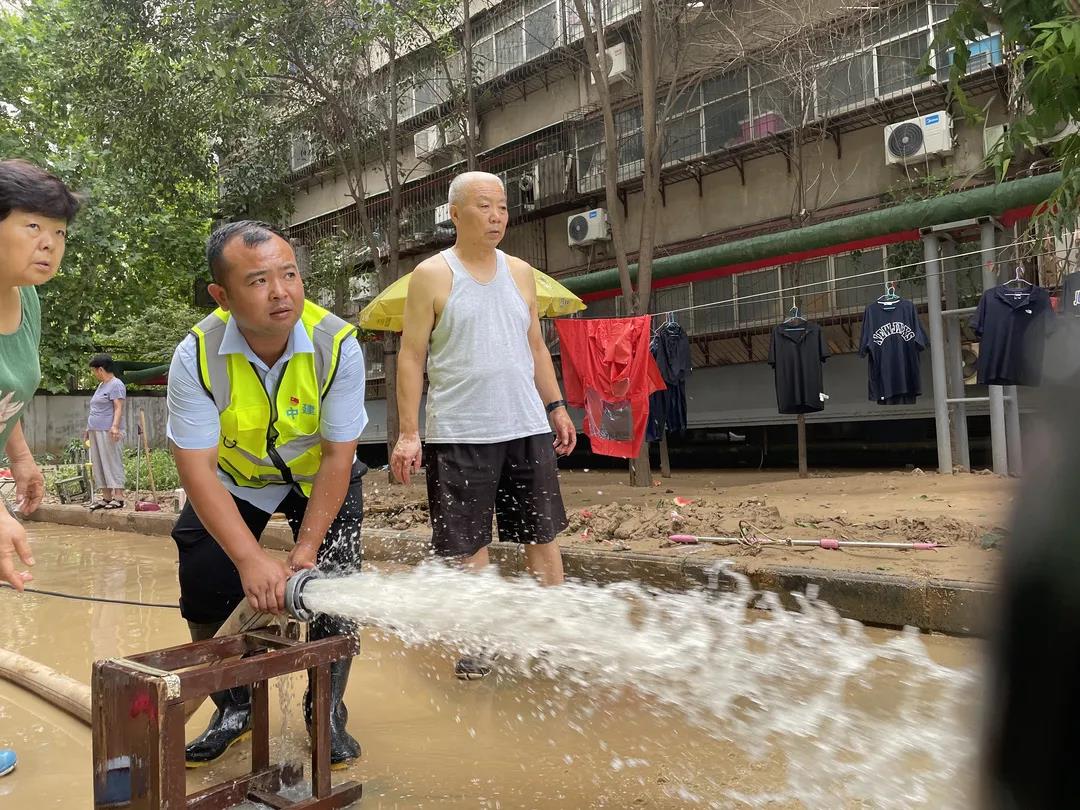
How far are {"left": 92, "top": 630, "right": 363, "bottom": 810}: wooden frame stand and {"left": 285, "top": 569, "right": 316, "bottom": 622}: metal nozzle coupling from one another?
8 centimetres

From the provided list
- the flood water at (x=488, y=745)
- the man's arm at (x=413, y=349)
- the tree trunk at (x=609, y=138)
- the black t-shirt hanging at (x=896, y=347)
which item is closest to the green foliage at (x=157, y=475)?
the tree trunk at (x=609, y=138)

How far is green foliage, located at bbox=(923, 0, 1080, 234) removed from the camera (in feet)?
9.02

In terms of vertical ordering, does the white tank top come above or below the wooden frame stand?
above

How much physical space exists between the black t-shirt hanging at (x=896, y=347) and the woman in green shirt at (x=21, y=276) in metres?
7.99

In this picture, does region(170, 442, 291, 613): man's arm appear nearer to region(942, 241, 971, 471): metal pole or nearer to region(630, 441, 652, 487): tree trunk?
A: region(942, 241, 971, 471): metal pole

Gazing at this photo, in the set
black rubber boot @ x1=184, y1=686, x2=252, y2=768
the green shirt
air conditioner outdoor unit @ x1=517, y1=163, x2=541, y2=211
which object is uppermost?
air conditioner outdoor unit @ x1=517, y1=163, x2=541, y2=211

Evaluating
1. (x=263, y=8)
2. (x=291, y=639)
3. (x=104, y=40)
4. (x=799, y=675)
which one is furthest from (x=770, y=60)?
(x=291, y=639)

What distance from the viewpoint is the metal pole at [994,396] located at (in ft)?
24.0

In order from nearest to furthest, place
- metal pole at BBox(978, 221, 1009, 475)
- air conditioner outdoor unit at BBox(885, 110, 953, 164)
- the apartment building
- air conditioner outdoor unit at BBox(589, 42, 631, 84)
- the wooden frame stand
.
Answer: the wooden frame stand → metal pole at BBox(978, 221, 1009, 475) → air conditioner outdoor unit at BBox(885, 110, 953, 164) → the apartment building → air conditioner outdoor unit at BBox(589, 42, 631, 84)

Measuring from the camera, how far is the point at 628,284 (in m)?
9.84

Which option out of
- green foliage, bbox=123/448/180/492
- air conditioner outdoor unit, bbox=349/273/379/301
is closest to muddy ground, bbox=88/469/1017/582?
green foliage, bbox=123/448/180/492

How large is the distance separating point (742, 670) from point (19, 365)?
2673 millimetres

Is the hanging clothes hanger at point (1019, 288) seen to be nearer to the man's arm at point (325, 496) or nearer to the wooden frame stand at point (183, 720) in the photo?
the man's arm at point (325, 496)

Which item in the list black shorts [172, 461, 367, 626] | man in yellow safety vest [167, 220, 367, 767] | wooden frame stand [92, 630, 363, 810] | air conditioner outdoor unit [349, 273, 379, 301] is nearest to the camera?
wooden frame stand [92, 630, 363, 810]
